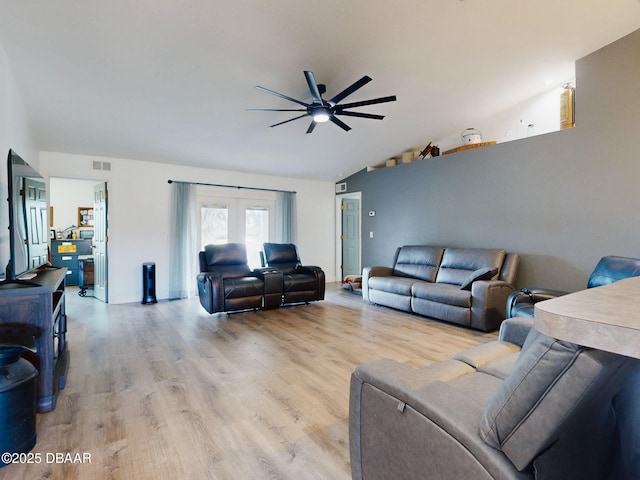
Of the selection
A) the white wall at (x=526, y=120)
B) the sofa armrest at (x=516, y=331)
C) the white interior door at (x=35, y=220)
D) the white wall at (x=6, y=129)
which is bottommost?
the sofa armrest at (x=516, y=331)

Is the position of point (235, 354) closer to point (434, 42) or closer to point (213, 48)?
point (213, 48)

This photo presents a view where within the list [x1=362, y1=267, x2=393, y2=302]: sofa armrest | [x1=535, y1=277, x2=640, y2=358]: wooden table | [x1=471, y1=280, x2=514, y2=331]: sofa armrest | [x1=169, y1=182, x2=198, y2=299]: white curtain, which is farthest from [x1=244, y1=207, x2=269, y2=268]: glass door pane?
[x1=535, y1=277, x2=640, y2=358]: wooden table

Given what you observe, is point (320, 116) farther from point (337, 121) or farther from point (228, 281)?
point (228, 281)

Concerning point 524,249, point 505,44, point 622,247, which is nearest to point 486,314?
point 524,249

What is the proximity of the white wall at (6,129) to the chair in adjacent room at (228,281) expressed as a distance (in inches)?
82.8

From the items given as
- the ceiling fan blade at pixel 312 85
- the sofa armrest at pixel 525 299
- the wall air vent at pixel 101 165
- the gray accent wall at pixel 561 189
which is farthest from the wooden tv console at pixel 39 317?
the gray accent wall at pixel 561 189

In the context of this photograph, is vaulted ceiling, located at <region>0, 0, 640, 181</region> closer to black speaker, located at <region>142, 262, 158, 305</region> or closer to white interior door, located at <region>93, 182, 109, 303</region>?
white interior door, located at <region>93, 182, 109, 303</region>

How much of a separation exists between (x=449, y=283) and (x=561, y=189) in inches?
71.3

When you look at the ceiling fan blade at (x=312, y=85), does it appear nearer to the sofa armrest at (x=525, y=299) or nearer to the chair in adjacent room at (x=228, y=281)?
the chair in adjacent room at (x=228, y=281)

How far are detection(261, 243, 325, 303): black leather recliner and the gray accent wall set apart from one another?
82.3 inches

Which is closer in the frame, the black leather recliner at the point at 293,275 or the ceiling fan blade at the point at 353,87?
the ceiling fan blade at the point at 353,87

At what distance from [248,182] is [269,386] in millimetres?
4796

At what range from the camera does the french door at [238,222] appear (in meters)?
Result: 6.14

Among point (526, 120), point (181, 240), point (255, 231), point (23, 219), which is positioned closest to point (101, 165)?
point (181, 240)
